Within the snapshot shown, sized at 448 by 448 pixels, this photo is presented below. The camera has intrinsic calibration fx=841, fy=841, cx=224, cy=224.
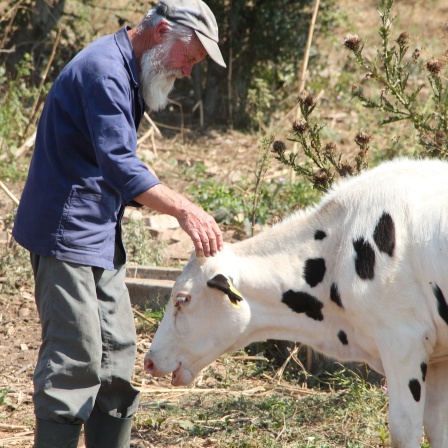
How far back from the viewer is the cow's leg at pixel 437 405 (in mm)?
4430

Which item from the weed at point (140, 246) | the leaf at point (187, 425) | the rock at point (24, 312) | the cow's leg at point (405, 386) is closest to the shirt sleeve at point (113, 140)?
the cow's leg at point (405, 386)

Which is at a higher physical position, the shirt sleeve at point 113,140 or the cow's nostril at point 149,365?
the shirt sleeve at point 113,140

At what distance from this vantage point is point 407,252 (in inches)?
160

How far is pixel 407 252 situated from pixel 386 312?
308 mm

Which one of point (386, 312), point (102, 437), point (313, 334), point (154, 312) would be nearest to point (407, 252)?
point (386, 312)

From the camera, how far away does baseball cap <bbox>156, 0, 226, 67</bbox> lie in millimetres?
4004

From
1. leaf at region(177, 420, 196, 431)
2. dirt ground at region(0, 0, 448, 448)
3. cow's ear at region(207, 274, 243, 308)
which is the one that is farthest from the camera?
dirt ground at region(0, 0, 448, 448)

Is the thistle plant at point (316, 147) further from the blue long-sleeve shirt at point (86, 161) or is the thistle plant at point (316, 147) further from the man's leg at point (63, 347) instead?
the man's leg at point (63, 347)

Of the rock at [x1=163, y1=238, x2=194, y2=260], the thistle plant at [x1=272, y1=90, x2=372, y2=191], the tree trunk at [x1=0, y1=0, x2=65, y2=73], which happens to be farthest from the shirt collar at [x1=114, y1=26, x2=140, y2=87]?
the tree trunk at [x1=0, y1=0, x2=65, y2=73]

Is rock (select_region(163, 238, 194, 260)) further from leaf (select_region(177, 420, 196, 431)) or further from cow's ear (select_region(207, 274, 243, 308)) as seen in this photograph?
cow's ear (select_region(207, 274, 243, 308))

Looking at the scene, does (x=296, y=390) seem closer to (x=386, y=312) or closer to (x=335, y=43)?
(x=386, y=312)

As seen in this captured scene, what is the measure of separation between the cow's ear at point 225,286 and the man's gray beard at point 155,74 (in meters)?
0.95

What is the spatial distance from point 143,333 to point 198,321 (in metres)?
2.05

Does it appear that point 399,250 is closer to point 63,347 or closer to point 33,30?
point 63,347
